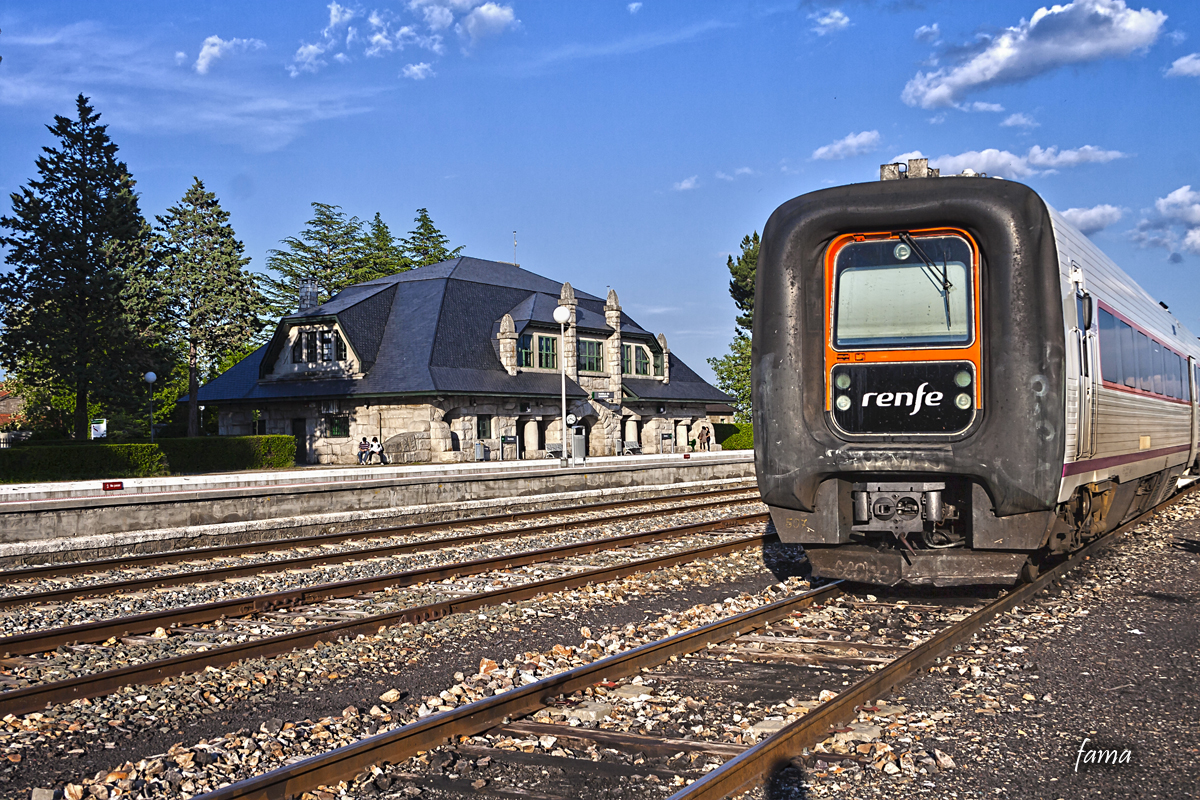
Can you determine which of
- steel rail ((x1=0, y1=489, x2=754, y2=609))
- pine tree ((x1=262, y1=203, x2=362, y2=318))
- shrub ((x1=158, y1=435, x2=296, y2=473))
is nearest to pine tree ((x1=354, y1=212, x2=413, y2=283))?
pine tree ((x1=262, y1=203, x2=362, y2=318))

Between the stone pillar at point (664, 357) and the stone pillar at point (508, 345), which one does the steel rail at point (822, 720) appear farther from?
the stone pillar at point (664, 357)

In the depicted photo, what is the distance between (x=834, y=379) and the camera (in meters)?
8.48

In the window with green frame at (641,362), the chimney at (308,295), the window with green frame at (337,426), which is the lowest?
the window with green frame at (337,426)

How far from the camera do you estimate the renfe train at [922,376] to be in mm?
7832

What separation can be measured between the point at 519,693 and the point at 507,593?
3803mm

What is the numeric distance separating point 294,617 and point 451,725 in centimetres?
437

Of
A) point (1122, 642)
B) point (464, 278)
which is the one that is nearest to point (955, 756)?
point (1122, 642)

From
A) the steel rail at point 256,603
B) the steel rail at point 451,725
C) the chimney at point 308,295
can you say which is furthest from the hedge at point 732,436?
the steel rail at point 451,725

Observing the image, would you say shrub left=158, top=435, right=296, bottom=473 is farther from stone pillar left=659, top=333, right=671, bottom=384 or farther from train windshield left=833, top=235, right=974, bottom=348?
train windshield left=833, top=235, right=974, bottom=348

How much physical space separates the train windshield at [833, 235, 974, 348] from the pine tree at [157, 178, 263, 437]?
4682 centimetres

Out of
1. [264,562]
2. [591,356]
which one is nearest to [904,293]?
[264,562]

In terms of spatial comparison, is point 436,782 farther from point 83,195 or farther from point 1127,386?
point 83,195

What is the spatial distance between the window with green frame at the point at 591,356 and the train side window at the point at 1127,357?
34770 mm

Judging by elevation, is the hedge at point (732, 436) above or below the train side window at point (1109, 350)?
below
